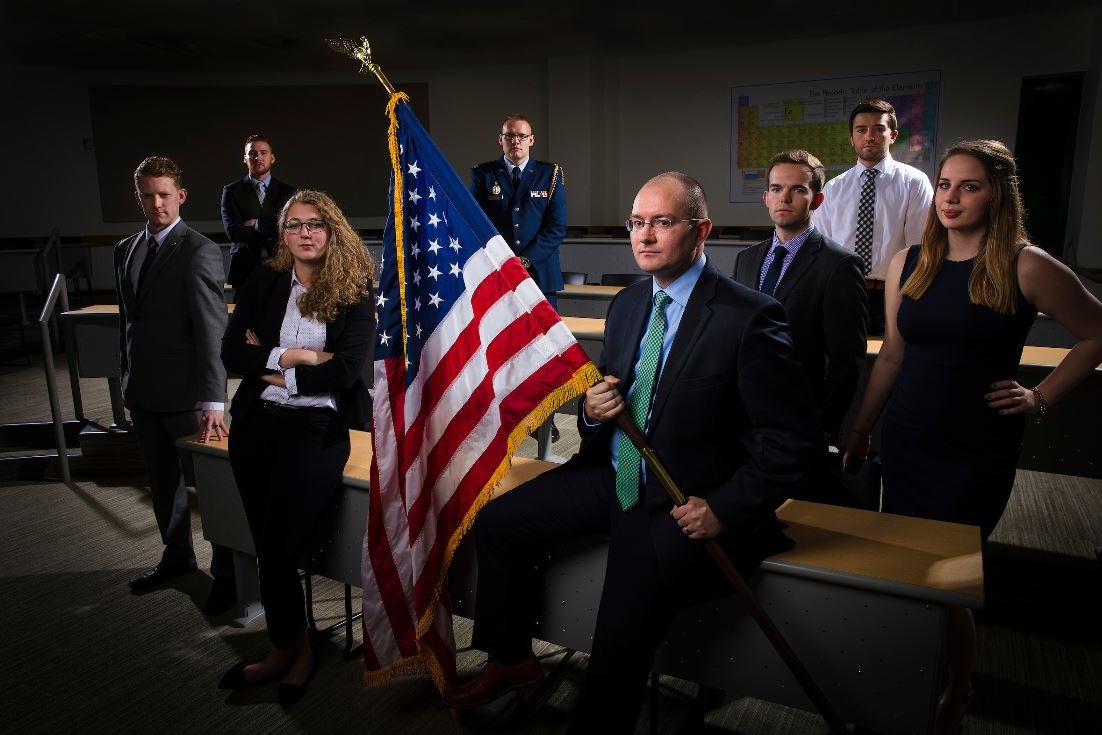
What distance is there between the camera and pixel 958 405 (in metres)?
1.86

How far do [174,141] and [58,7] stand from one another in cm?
357

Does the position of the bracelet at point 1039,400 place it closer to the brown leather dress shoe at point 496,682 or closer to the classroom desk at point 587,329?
the brown leather dress shoe at point 496,682

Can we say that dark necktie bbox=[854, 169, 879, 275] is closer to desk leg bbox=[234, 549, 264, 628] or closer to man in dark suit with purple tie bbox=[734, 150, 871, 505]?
man in dark suit with purple tie bbox=[734, 150, 871, 505]

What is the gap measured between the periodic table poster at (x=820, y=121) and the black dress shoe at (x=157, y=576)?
7369 millimetres

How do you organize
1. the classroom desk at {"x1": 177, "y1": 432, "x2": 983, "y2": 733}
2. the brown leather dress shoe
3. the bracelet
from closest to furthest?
the classroom desk at {"x1": 177, "y1": 432, "x2": 983, "y2": 733} < the bracelet < the brown leather dress shoe

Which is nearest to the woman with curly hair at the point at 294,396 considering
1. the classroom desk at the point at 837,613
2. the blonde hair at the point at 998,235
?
the classroom desk at the point at 837,613

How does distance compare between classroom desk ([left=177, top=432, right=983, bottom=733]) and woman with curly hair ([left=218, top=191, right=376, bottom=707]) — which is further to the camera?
woman with curly hair ([left=218, top=191, right=376, bottom=707])

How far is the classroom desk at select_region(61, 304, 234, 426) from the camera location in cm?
468

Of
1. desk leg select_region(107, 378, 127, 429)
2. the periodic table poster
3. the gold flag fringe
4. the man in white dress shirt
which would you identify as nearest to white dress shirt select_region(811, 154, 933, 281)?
the man in white dress shirt

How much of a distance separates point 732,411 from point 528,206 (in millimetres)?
3326

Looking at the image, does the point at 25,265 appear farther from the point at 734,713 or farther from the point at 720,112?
the point at 734,713

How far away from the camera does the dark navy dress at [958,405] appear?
6.05 ft

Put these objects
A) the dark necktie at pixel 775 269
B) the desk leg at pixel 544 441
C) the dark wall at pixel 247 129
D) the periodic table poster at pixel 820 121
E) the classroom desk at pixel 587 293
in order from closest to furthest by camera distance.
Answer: the dark necktie at pixel 775 269
the desk leg at pixel 544 441
the classroom desk at pixel 587 293
the periodic table poster at pixel 820 121
the dark wall at pixel 247 129

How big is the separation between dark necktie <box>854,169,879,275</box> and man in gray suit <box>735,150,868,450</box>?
1.04 m
